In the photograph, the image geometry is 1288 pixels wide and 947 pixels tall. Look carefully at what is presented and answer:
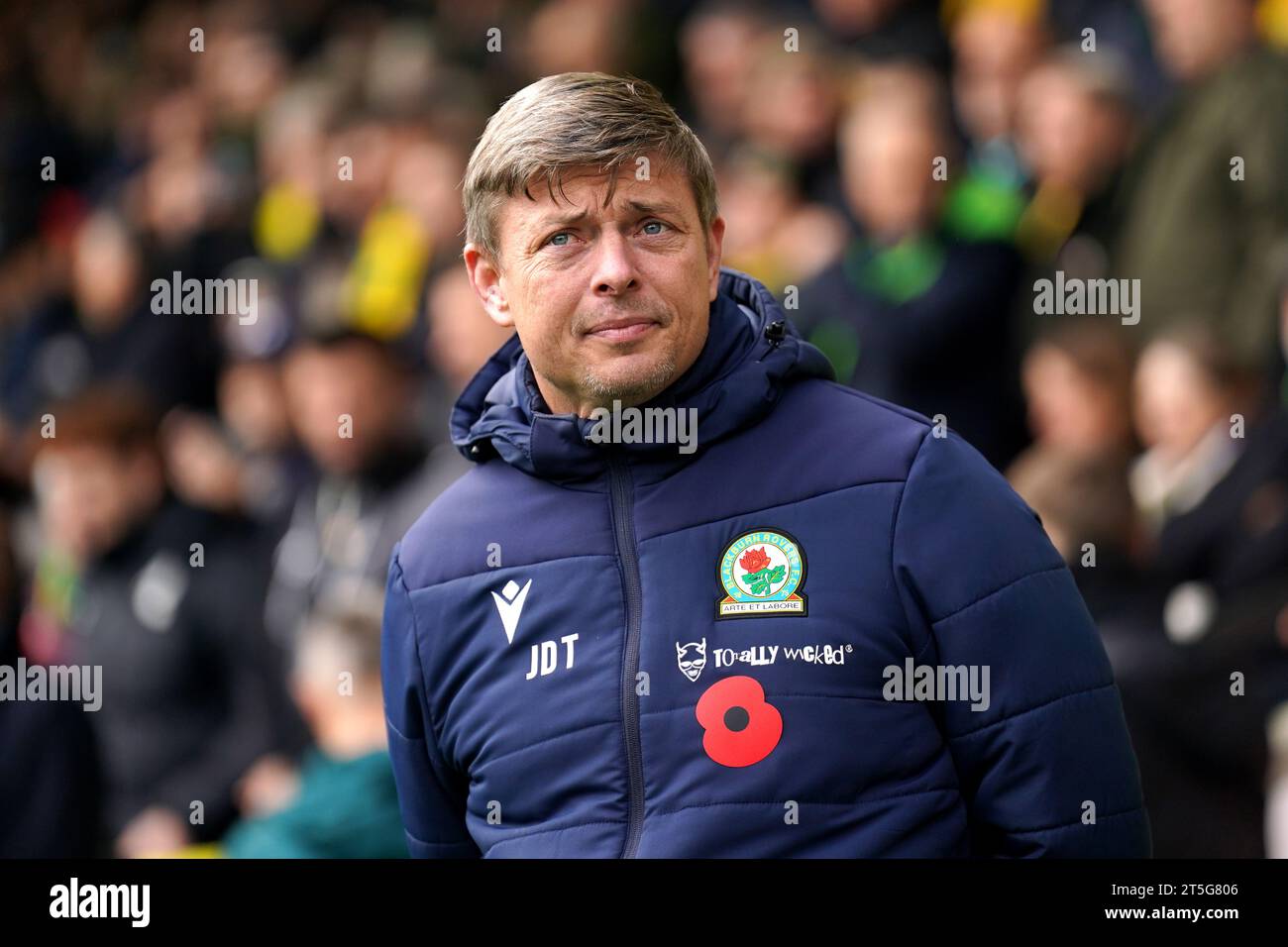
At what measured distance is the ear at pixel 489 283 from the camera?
203 centimetres

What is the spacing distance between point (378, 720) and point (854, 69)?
243 centimetres

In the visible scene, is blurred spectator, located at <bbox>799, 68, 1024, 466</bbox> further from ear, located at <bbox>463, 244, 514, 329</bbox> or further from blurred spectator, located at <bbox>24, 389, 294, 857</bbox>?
ear, located at <bbox>463, 244, 514, 329</bbox>

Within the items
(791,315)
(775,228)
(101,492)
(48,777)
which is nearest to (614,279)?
(791,315)

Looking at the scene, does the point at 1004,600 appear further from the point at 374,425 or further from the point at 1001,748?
the point at 374,425

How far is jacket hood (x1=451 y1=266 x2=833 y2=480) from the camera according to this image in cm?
188

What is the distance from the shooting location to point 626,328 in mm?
1894

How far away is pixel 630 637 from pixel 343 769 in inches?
51.5

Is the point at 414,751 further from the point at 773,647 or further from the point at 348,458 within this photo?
the point at 348,458

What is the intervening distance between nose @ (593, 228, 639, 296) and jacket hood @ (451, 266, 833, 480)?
121 mm

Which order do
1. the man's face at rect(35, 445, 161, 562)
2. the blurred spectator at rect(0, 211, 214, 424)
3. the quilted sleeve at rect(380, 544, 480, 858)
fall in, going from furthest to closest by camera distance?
the blurred spectator at rect(0, 211, 214, 424)
the man's face at rect(35, 445, 161, 562)
the quilted sleeve at rect(380, 544, 480, 858)

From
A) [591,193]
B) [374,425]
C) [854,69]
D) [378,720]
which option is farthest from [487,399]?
[854,69]

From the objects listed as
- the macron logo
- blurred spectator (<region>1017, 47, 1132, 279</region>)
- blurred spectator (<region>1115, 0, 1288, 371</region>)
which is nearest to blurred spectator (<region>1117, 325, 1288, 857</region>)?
blurred spectator (<region>1115, 0, 1288, 371</region>)

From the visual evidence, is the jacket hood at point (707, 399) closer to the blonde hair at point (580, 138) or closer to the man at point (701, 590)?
the man at point (701, 590)

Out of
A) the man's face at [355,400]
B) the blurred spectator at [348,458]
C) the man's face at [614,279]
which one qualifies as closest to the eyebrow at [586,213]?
the man's face at [614,279]
